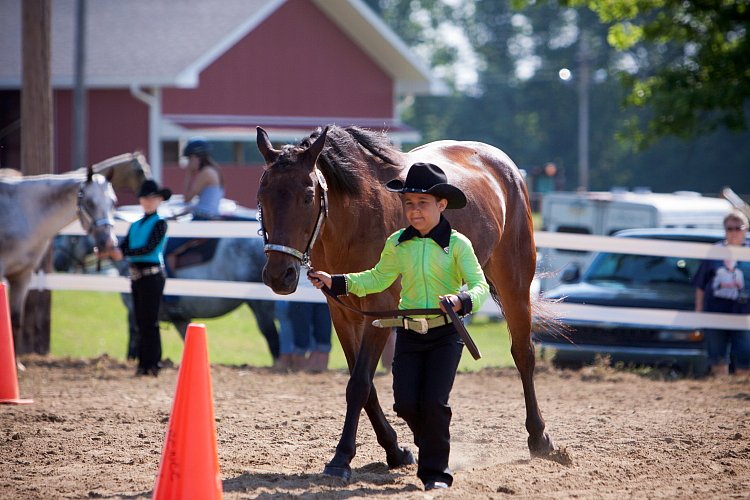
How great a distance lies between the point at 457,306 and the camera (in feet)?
15.9

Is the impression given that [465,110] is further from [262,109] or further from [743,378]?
[743,378]

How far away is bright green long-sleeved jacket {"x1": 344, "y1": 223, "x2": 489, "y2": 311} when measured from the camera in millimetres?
5172

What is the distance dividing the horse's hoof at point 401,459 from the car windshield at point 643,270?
657 centimetres

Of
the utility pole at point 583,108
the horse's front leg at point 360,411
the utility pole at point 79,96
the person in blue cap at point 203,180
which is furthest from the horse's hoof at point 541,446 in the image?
the utility pole at point 583,108

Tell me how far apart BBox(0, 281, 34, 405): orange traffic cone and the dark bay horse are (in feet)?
11.2

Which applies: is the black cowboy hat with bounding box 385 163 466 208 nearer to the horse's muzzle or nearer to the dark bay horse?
the dark bay horse

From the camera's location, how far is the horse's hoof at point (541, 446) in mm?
6273

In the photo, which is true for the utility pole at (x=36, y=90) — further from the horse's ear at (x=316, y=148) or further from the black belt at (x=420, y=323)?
the black belt at (x=420, y=323)

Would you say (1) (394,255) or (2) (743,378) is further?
(2) (743,378)

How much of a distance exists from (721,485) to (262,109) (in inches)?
910

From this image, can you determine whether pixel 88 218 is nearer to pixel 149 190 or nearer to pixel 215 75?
pixel 149 190

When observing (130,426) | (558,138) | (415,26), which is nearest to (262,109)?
(130,426)

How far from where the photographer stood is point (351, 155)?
5.93 m

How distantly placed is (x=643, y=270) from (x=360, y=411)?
711 cm
